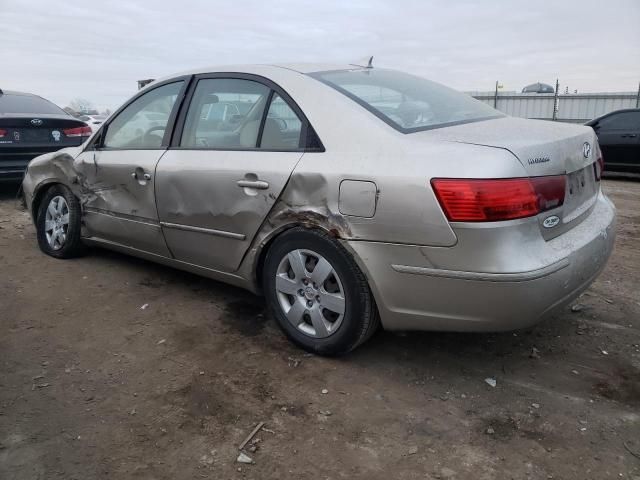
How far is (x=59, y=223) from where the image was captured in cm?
462

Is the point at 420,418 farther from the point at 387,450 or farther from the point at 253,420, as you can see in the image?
the point at 253,420

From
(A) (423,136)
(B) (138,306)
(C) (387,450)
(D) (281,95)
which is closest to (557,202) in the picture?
(A) (423,136)

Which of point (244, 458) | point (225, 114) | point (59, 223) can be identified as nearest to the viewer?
point (244, 458)

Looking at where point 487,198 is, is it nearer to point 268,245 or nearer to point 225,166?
point 268,245

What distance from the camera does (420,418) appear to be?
2463 millimetres

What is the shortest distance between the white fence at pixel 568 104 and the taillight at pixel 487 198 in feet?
50.2

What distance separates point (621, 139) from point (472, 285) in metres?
9.05

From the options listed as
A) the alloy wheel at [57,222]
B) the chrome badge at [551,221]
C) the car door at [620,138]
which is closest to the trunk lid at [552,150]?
the chrome badge at [551,221]

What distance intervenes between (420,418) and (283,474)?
27.1 inches

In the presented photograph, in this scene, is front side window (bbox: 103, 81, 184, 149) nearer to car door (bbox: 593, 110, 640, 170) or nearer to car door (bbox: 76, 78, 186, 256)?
car door (bbox: 76, 78, 186, 256)

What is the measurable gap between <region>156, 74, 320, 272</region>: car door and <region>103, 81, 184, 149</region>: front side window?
208 mm

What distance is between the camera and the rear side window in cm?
980

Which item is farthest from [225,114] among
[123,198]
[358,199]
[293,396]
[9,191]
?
[9,191]

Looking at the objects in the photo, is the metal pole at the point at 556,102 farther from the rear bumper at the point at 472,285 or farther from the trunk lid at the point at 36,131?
the rear bumper at the point at 472,285
